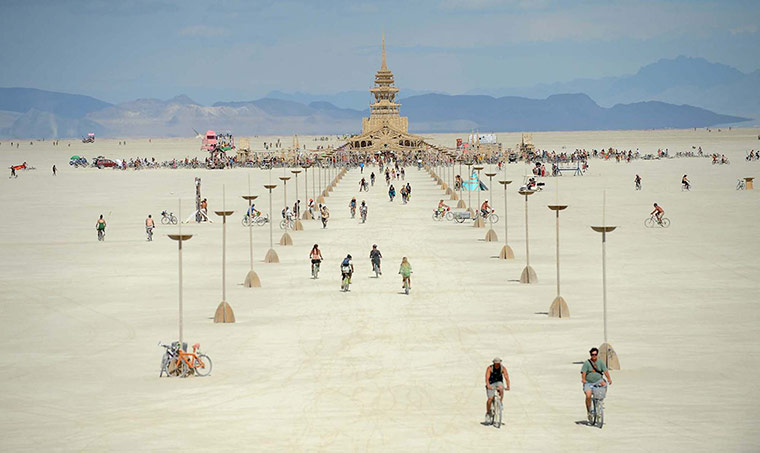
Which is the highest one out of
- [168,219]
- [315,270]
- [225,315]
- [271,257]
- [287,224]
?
[168,219]

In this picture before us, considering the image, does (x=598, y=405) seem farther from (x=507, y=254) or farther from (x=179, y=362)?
(x=507, y=254)

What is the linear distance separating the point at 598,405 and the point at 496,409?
5.03ft

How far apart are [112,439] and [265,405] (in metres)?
2.83

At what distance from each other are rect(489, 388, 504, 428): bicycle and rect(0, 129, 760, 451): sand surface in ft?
0.97

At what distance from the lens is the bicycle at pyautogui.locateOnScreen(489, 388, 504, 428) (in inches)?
690

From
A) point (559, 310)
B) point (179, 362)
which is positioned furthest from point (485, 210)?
point (179, 362)

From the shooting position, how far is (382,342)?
2467cm

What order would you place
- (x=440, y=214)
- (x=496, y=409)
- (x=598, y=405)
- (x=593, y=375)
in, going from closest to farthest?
(x=593, y=375)
(x=598, y=405)
(x=496, y=409)
(x=440, y=214)

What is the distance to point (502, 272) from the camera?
119 feet

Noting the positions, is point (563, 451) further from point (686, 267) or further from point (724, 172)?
point (724, 172)

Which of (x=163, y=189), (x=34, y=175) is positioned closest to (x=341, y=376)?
(x=163, y=189)

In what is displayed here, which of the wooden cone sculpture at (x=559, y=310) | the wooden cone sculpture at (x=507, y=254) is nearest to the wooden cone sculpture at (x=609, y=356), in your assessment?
the wooden cone sculpture at (x=559, y=310)

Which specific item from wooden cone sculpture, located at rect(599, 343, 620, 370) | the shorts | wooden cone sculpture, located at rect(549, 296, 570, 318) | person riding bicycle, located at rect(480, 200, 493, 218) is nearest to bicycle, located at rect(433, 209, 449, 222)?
person riding bicycle, located at rect(480, 200, 493, 218)

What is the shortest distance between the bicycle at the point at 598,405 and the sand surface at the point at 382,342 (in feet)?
0.58
